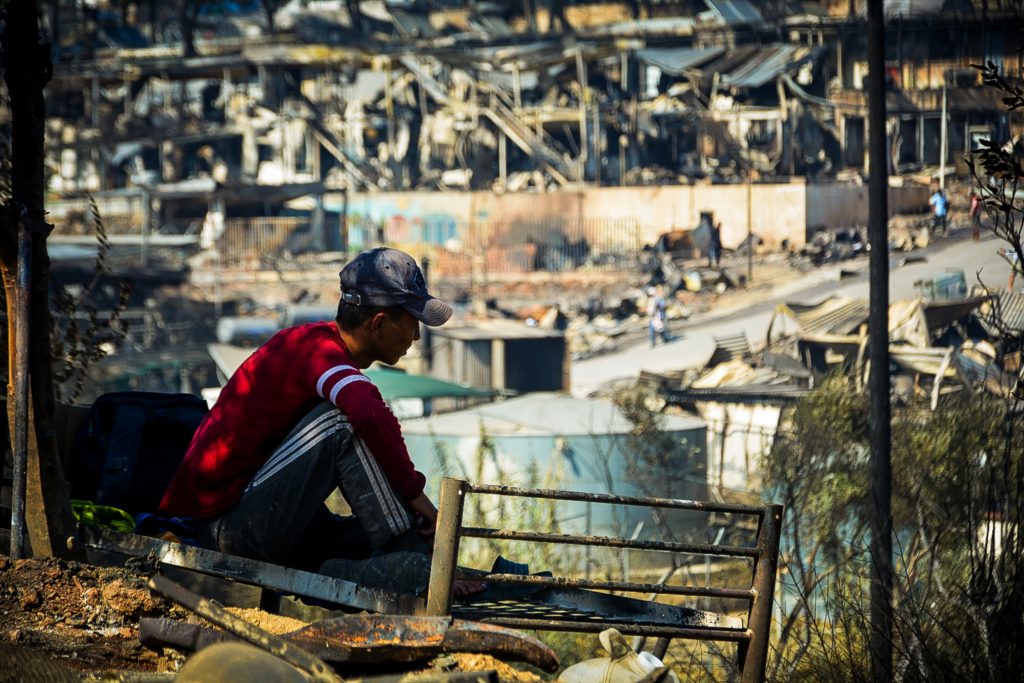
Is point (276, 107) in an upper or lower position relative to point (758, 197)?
upper

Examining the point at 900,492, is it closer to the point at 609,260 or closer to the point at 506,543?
the point at 506,543

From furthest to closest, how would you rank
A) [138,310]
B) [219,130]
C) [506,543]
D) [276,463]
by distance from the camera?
1. [219,130]
2. [138,310]
3. [506,543]
4. [276,463]

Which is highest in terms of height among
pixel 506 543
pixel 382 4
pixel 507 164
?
pixel 382 4

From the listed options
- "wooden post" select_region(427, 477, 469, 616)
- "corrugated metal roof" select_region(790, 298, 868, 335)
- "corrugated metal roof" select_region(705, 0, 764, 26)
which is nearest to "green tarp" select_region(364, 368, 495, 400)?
"corrugated metal roof" select_region(790, 298, 868, 335)

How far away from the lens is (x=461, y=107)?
53.1 meters

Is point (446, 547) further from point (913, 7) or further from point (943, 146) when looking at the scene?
point (913, 7)

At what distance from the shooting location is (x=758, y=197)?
4519 cm

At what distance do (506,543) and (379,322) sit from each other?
13.9 metres

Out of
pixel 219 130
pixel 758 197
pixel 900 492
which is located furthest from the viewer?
pixel 219 130

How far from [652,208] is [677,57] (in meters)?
9.19

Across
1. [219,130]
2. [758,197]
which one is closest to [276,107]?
[219,130]

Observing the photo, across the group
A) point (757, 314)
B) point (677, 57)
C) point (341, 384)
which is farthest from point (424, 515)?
point (677, 57)

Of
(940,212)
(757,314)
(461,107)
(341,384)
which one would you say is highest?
(461,107)

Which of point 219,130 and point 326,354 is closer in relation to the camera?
point 326,354
